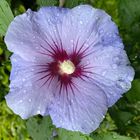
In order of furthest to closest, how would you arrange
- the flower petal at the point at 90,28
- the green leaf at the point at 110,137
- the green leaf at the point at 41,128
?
the green leaf at the point at 41,128, the green leaf at the point at 110,137, the flower petal at the point at 90,28

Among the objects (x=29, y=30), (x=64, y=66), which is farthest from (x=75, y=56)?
(x=29, y=30)

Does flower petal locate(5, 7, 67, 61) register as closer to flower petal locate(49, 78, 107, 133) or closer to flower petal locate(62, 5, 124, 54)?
flower petal locate(62, 5, 124, 54)

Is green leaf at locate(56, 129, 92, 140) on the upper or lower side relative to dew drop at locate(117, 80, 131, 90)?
lower

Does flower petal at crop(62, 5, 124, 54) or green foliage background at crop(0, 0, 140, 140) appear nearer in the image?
flower petal at crop(62, 5, 124, 54)

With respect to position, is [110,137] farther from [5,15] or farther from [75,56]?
[5,15]

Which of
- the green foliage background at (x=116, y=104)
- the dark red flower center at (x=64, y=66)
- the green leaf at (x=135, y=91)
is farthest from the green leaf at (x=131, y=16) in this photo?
the dark red flower center at (x=64, y=66)

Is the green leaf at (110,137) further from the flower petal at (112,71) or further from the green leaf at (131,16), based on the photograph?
the green leaf at (131,16)

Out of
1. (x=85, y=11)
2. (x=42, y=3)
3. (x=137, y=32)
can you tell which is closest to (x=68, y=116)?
(x=85, y=11)

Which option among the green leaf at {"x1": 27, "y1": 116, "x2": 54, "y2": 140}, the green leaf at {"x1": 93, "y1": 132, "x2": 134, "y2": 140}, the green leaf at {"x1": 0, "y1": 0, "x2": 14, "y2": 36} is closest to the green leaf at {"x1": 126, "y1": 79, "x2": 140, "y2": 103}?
the green leaf at {"x1": 93, "y1": 132, "x2": 134, "y2": 140}
